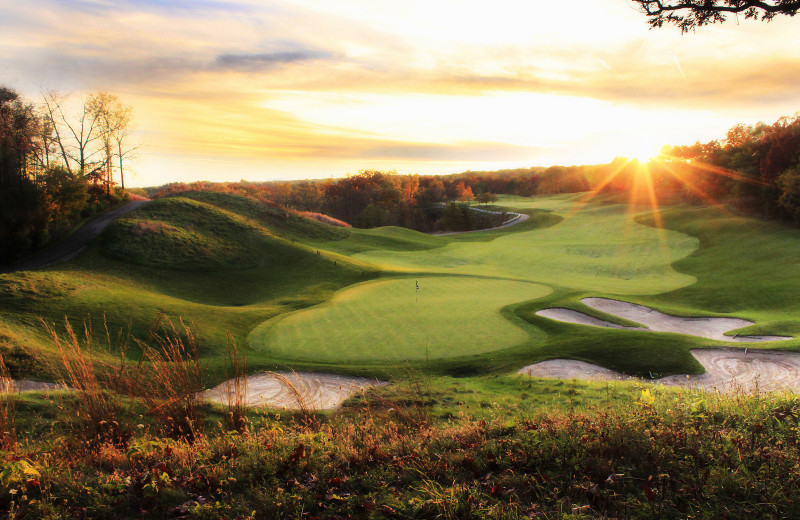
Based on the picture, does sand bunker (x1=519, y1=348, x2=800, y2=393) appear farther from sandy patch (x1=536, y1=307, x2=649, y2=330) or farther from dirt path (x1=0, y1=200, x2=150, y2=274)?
dirt path (x1=0, y1=200, x2=150, y2=274)

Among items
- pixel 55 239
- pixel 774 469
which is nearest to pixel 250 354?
pixel 774 469

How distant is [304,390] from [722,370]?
33.8 feet

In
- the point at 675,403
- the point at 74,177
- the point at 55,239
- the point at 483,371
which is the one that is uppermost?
the point at 74,177

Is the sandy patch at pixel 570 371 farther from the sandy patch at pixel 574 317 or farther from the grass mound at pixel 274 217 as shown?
the grass mound at pixel 274 217

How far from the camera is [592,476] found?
4.77m

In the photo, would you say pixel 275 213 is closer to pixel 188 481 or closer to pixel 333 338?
pixel 333 338

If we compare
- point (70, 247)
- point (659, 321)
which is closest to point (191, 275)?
point (70, 247)

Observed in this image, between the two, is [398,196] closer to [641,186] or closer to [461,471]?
[641,186]

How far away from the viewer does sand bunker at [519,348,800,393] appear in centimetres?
1079

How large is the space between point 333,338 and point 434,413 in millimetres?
6357

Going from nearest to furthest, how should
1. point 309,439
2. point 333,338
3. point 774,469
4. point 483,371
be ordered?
point 774,469 → point 309,439 → point 483,371 → point 333,338

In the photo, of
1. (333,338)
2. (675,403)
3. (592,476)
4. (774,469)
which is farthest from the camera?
(333,338)

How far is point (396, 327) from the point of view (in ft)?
49.3

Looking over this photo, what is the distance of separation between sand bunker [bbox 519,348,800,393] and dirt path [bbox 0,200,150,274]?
26583mm
